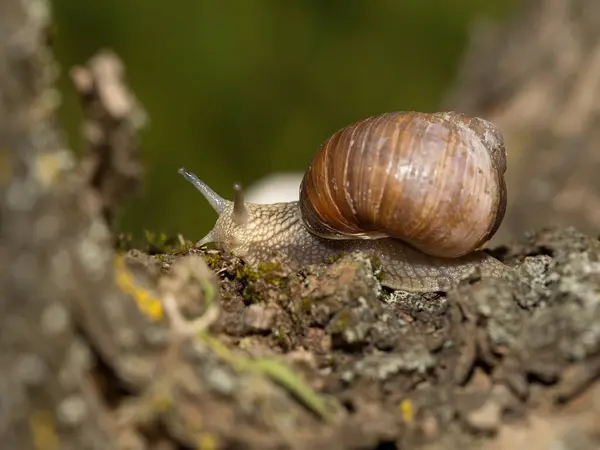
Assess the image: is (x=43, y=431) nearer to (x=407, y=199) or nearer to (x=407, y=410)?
(x=407, y=410)

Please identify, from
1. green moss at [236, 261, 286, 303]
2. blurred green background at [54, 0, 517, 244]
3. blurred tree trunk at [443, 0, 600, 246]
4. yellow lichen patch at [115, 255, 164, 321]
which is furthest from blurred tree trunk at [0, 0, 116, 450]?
blurred green background at [54, 0, 517, 244]

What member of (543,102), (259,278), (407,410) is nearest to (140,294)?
(259,278)

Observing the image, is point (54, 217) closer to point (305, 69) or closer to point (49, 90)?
point (49, 90)

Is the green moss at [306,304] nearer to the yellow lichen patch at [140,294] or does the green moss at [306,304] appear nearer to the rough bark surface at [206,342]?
the rough bark surface at [206,342]

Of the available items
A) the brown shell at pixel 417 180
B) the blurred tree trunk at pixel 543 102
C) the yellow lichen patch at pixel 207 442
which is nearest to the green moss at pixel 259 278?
the brown shell at pixel 417 180

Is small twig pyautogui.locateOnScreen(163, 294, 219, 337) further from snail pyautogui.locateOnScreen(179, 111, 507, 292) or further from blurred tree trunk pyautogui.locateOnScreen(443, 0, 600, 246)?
blurred tree trunk pyautogui.locateOnScreen(443, 0, 600, 246)

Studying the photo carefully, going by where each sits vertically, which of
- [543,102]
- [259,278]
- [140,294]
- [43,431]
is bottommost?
[43,431]
